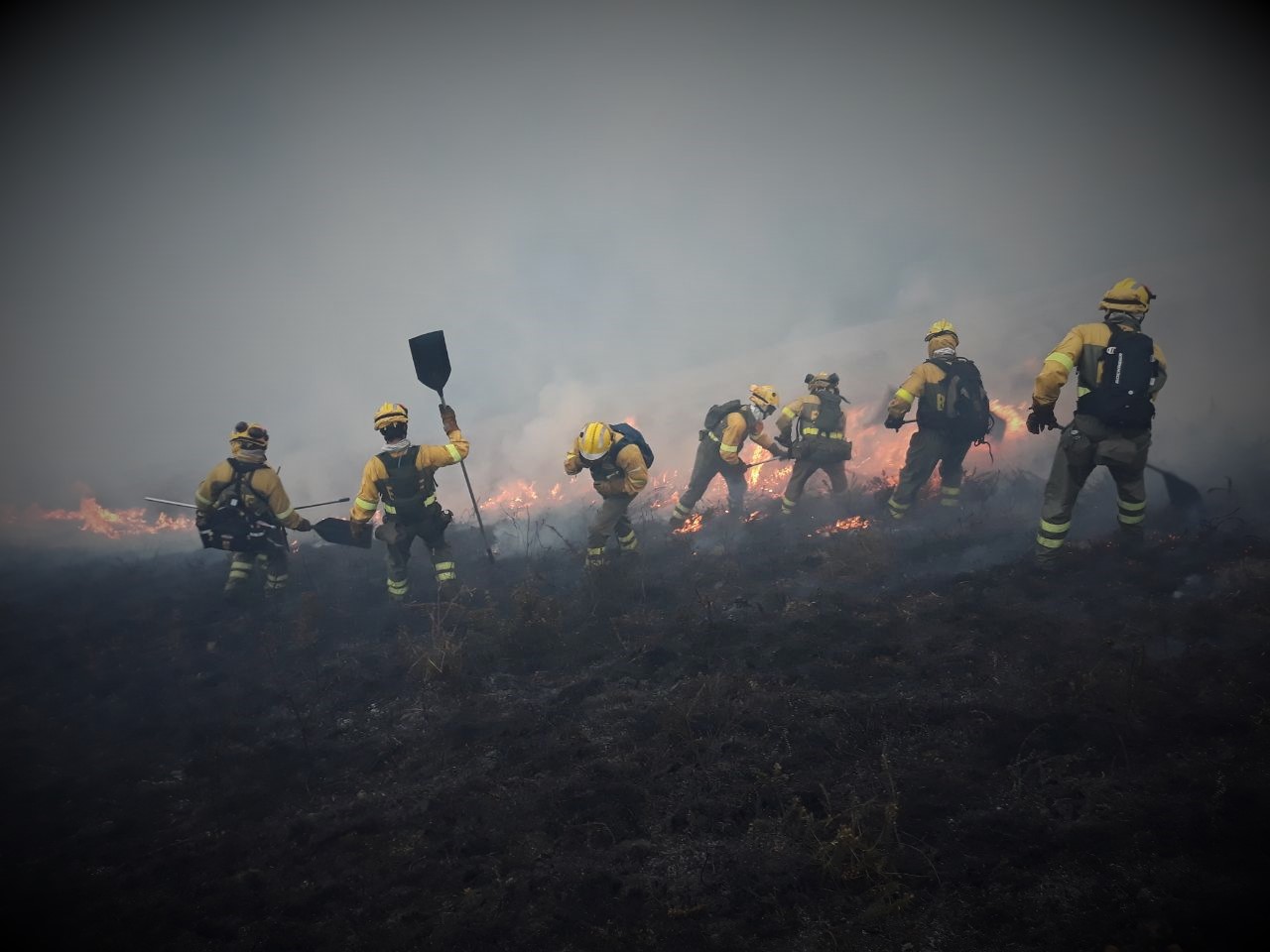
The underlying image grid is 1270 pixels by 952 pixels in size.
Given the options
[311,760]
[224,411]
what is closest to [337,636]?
[311,760]

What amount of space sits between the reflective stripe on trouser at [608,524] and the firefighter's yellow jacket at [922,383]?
439 centimetres

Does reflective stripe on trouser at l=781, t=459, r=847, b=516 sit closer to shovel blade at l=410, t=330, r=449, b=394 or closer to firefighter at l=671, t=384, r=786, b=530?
firefighter at l=671, t=384, r=786, b=530

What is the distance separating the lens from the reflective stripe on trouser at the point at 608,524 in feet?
29.5

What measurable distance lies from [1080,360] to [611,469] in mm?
5970

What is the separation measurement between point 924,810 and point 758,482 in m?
10.5

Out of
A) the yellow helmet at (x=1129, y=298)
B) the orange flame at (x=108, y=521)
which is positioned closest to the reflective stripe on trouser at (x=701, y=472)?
the yellow helmet at (x=1129, y=298)

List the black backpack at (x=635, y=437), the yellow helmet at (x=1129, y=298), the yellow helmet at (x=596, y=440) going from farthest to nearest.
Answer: the black backpack at (x=635, y=437) → the yellow helmet at (x=596, y=440) → the yellow helmet at (x=1129, y=298)

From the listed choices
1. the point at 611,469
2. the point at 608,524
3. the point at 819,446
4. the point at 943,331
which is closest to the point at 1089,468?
the point at 943,331

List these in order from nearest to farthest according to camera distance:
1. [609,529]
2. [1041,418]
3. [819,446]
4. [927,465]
→ [1041,418], [609,529], [927,465], [819,446]

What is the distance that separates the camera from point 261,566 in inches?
373

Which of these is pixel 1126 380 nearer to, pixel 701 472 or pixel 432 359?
pixel 701 472

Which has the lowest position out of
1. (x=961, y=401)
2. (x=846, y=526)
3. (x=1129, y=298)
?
(x=846, y=526)

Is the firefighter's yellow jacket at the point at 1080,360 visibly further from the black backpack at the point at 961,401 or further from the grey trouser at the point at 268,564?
the grey trouser at the point at 268,564

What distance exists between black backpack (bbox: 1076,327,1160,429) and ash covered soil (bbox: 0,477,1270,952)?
5.59 ft
